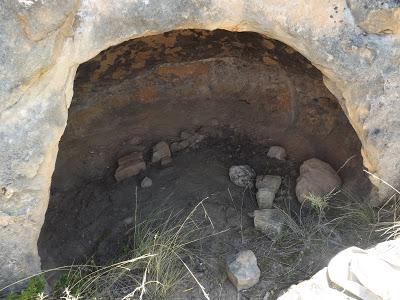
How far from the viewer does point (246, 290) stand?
2488 millimetres

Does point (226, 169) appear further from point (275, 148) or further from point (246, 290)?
point (246, 290)

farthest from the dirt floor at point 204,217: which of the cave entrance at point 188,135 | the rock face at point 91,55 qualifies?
the rock face at point 91,55

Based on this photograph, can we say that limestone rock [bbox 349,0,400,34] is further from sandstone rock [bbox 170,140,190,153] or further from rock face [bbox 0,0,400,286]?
sandstone rock [bbox 170,140,190,153]

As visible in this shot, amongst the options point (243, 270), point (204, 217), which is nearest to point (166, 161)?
point (204, 217)

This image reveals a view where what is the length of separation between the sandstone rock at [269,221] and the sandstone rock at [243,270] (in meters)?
0.23

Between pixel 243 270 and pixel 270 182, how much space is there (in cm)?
73

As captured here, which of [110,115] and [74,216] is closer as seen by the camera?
[74,216]

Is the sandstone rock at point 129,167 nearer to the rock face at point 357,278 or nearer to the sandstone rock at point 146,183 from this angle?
the sandstone rock at point 146,183

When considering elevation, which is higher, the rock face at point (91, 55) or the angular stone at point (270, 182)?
the rock face at point (91, 55)

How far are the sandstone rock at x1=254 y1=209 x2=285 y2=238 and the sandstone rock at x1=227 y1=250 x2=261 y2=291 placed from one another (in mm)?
226

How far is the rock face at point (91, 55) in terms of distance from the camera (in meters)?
1.94

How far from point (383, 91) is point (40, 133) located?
145 centimetres

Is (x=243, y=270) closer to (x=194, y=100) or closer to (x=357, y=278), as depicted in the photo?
(x=357, y=278)

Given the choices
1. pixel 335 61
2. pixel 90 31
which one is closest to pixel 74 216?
pixel 90 31
